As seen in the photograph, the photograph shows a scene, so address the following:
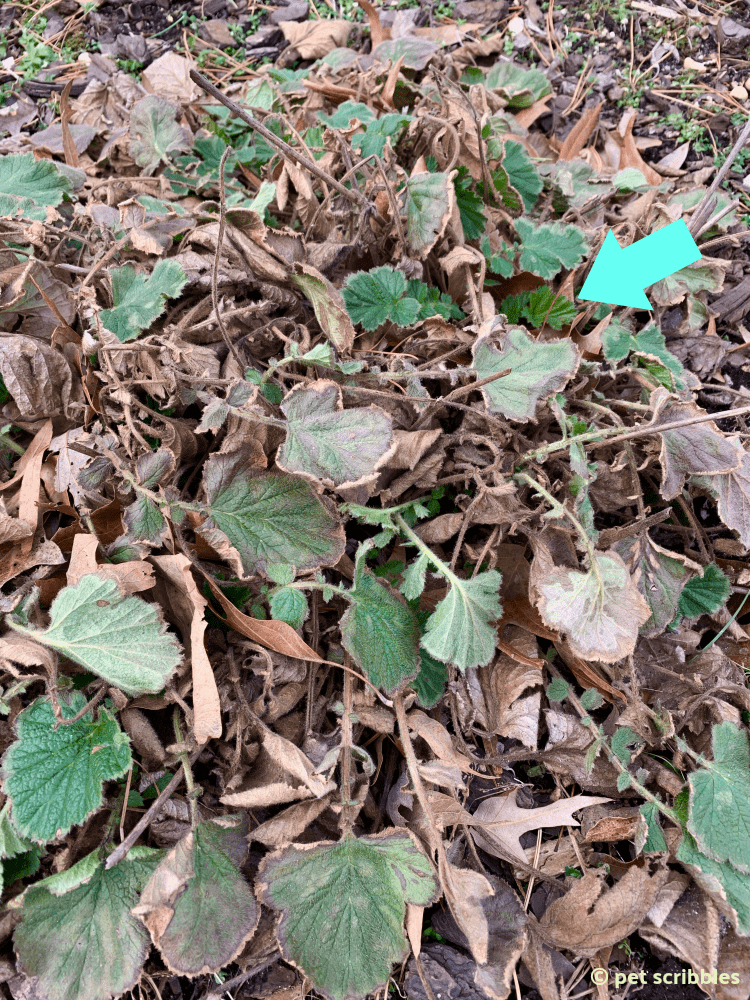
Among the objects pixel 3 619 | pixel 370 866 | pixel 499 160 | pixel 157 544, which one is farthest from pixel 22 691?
pixel 499 160

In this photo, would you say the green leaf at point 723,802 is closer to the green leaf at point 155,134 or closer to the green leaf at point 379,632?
the green leaf at point 379,632

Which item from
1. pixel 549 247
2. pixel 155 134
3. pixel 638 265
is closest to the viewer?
pixel 638 265

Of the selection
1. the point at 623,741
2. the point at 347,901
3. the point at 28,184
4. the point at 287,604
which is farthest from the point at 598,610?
the point at 28,184

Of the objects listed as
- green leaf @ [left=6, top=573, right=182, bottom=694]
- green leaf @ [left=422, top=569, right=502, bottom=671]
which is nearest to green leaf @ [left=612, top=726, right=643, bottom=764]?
green leaf @ [left=422, top=569, right=502, bottom=671]

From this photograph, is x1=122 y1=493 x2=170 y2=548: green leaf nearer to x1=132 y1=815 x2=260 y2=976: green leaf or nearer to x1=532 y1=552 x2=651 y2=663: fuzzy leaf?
x1=132 y1=815 x2=260 y2=976: green leaf

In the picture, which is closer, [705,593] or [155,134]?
[705,593]

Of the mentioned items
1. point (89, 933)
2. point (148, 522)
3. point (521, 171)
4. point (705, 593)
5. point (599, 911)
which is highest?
point (521, 171)

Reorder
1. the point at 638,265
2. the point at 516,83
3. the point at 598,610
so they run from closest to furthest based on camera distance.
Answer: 1. the point at 598,610
2. the point at 638,265
3. the point at 516,83

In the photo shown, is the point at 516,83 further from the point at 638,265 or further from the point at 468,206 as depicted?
the point at 638,265
